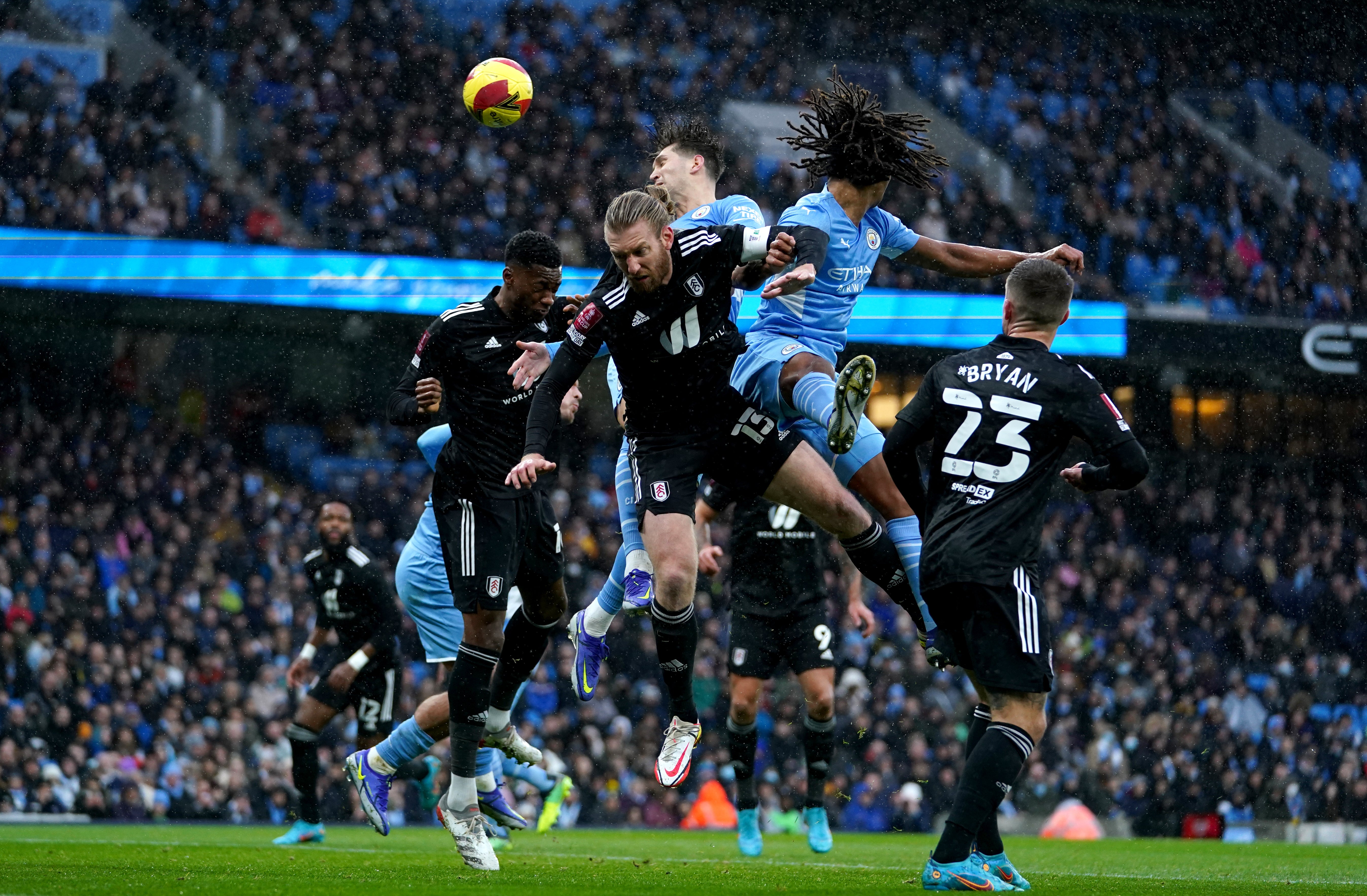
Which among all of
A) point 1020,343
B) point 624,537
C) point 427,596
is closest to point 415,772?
point 427,596

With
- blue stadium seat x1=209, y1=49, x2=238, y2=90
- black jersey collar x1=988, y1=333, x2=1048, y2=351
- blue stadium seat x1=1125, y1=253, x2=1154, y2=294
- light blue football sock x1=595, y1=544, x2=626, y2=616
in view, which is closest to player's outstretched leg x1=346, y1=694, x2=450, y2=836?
light blue football sock x1=595, y1=544, x2=626, y2=616

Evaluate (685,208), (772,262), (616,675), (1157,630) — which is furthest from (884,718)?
(772,262)

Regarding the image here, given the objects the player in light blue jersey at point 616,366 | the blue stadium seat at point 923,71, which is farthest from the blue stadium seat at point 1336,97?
the player in light blue jersey at point 616,366

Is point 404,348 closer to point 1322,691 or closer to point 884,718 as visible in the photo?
point 884,718

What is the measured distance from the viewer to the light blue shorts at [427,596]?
9188mm

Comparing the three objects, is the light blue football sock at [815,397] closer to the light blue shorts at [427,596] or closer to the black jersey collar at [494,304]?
the black jersey collar at [494,304]

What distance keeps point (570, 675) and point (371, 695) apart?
8197mm

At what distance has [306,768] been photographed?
10.0m

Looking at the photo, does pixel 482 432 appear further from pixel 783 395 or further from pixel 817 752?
pixel 817 752

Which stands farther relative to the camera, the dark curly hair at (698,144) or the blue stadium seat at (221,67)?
the blue stadium seat at (221,67)


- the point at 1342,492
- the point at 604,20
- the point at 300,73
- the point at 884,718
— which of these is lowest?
the point at 884,718

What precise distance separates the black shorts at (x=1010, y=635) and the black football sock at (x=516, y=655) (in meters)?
3.20

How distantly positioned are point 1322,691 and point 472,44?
49.2 ft

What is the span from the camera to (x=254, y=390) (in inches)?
807
